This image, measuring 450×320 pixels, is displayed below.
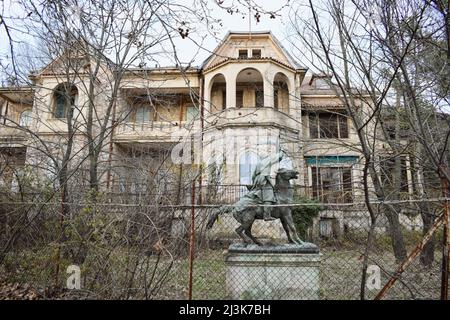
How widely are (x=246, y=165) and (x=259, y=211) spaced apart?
29.3 ft

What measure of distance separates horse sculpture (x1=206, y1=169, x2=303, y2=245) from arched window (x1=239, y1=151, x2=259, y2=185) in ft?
27.8

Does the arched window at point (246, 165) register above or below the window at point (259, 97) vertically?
below

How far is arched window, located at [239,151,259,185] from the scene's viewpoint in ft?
48.6

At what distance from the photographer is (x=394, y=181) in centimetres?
943

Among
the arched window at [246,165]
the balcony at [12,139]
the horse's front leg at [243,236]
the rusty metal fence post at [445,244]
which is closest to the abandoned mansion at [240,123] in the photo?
the arched window at [246,165]

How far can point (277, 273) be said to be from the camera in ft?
18.6

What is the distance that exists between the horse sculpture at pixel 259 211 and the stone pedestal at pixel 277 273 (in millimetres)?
354

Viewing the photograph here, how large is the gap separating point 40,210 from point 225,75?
42.0ft

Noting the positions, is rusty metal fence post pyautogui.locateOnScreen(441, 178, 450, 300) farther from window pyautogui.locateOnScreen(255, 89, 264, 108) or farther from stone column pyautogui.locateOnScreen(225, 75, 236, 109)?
window pyautogui.locateOnScreen(255, 89, 264, 108)

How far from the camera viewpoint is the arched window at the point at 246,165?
1482cm

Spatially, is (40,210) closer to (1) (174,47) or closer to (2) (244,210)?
(2) (244,210)

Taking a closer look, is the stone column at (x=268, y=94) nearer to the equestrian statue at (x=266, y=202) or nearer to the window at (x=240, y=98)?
the window at (x=240, y=98)

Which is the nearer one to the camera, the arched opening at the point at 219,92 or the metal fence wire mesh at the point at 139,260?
the metal fence wire mesh at the point at 139,260
